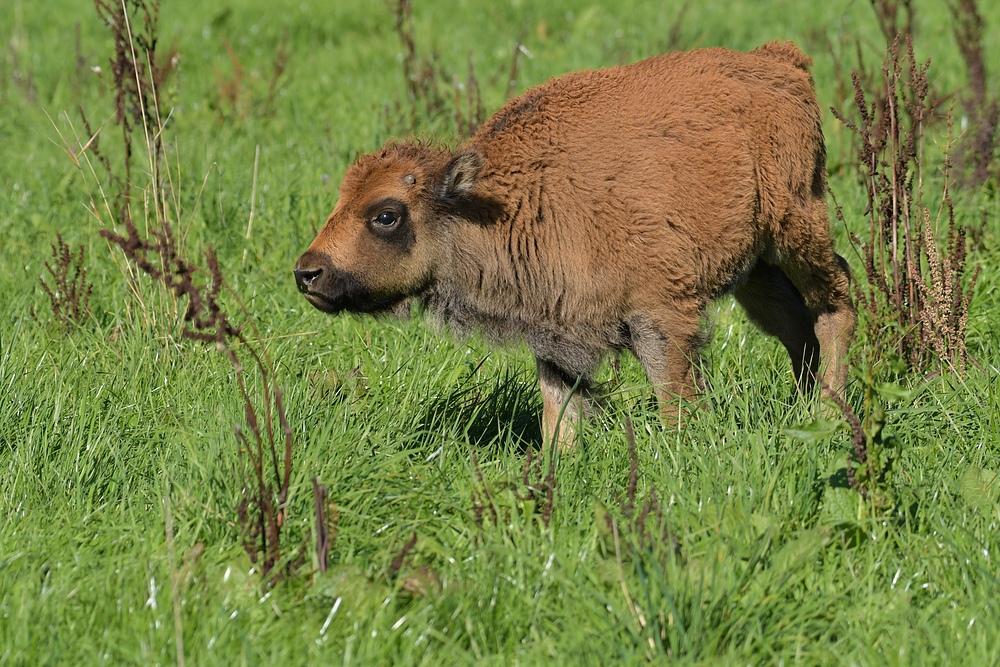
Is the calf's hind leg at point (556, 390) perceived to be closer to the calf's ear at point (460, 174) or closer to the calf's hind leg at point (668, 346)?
the calf's hind leg at point (668, 346)

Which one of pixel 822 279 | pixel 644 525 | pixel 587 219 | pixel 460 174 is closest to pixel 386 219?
pixel 460 174

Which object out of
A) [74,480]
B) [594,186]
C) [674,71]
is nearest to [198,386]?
[74,480]

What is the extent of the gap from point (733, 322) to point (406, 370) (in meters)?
1.72

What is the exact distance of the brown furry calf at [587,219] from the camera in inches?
183

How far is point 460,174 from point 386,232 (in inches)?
14.8

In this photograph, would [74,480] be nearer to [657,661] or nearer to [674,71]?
[657,661]

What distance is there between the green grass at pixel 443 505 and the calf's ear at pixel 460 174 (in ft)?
2.75

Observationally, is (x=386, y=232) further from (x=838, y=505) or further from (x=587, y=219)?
(x=838, y=505)

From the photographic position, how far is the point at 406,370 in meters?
5.18

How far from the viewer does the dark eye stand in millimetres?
4680

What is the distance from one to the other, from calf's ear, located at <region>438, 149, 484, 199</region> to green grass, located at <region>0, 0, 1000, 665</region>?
837 millimetres

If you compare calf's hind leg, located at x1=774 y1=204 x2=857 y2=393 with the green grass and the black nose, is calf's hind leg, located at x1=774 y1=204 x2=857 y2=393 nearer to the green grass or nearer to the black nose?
the green grass

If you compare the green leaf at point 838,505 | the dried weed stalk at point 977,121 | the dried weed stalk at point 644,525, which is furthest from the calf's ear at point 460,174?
the dried weed stalk at point 977,121

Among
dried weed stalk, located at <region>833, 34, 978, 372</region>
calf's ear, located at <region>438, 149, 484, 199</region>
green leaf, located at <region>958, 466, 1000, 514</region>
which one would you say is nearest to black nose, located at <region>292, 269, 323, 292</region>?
calf's ear, located at <region>438, 149, 484, 199</region>
